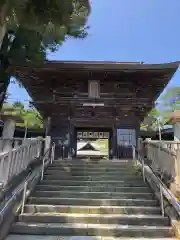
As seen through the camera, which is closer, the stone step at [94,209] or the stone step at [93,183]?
the stone step at [94,209]

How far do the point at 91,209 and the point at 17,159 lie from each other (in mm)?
2526

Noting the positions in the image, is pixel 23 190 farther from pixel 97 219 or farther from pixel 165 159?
pixel 165 159

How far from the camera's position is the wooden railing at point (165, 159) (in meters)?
5.19

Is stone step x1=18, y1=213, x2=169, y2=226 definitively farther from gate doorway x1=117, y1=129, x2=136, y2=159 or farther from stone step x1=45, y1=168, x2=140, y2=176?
gate doorway x1=117, y1=129, x2=136, y2=159

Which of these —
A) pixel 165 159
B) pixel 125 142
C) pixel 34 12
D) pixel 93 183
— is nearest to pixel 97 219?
pixel 93 183

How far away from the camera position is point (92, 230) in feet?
14.7

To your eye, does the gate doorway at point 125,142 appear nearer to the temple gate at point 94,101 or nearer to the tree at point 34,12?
the temple gate at point 94,101

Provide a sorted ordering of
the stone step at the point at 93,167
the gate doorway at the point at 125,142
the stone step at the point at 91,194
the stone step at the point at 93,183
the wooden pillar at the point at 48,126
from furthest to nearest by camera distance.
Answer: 1. the gate doorway at the point at 125,142
2. the wooden pillar at the point at 48,126
3. the stone step at the point at 93,167
4. the stone step at the point at 93,183
5. the stone step at the point at 91,194

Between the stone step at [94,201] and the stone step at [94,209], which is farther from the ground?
the stone step at [94,201]

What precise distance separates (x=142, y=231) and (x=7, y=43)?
11.2 meters

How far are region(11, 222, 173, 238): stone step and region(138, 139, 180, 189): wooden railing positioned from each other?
1.35 metres

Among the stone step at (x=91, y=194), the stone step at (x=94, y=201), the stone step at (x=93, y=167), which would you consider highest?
the stone step at (x=93, y=167)

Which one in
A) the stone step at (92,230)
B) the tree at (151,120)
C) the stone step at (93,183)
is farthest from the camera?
the tree at (151,120)

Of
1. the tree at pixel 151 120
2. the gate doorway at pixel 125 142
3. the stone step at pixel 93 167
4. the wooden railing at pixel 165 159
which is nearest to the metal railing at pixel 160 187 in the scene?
the wooden railing at pixel 165 159
